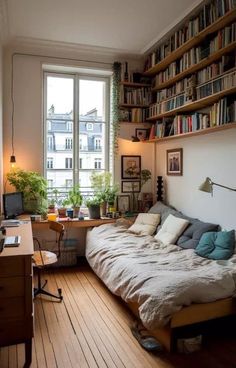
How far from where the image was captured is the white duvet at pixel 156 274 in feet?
7.54

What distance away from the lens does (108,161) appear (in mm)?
4941

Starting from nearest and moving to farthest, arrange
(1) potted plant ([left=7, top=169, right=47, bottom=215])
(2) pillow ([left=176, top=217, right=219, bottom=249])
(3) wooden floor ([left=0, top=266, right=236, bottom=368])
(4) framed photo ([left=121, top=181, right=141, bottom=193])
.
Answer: (3) wooden floor ([left=0, top=266, right=236, bottom=368]), (2) pillow ([left=176, top=217, right=219, bottom=249]), (1) potted plant ([left=7, top=169, right=47, bottom=215]), (4) framed photo ([left=121, top=181, right=141, bottom=193])

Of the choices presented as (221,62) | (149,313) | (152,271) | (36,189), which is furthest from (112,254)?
(221,62)

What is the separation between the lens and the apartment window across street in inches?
185

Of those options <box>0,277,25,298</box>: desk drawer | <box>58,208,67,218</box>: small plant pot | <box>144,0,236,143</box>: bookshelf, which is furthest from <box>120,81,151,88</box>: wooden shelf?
<box>0,277,25,298</box>: desk drawer

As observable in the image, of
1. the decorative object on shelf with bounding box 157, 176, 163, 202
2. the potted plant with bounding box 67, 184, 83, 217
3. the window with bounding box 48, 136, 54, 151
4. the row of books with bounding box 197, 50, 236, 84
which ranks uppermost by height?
the row of books with bounding box 197, 50, 236, 84

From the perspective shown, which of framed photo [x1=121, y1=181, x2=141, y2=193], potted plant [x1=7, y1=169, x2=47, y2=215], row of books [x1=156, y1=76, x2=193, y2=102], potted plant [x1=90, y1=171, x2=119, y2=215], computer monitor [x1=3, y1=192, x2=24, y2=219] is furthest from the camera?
framed photo [x1=121, y1=181, x2=141, y2=193]

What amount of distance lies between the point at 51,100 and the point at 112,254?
2.59m

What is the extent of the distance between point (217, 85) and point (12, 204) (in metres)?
2.71

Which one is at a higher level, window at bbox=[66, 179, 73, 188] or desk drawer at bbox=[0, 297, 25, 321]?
window at bbox=[66, 179, 73, 188]

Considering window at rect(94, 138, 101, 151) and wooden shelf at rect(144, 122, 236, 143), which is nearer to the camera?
wooden shelf at rect(144, 122, 236, 143)

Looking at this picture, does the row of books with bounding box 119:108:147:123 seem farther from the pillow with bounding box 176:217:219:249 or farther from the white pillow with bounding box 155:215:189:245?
the pillow with bounding box 176:217:219:249

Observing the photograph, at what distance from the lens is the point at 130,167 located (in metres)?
4.90

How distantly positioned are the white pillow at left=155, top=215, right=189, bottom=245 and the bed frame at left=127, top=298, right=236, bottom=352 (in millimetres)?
1248
